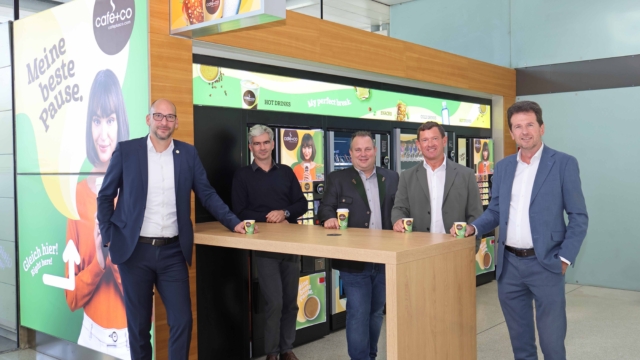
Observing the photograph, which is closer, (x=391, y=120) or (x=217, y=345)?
(x=217, y=345)

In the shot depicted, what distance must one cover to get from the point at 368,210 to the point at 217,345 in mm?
1630

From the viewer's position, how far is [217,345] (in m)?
4.63

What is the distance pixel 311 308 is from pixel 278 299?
3.39 feet

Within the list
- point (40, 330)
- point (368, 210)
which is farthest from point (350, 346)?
point (40, 330)

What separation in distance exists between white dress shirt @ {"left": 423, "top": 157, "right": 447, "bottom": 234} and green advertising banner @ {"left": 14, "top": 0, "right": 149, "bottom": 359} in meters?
1.99

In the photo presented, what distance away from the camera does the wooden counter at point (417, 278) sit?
2938 mm

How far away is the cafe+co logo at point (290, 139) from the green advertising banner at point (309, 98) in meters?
0.21

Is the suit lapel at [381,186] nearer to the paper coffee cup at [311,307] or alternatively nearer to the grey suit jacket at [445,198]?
the grey suit jacket at [445,198]

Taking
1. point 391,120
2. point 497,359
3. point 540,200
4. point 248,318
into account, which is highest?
point 391,120

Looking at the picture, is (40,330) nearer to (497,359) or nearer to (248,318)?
(248,318)

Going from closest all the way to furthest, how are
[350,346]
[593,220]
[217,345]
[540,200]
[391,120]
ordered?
[540,200] < [350,346] < [217,345] < [391,120] < [593,220]

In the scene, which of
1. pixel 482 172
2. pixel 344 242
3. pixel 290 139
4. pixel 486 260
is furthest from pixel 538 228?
pixel 482 172

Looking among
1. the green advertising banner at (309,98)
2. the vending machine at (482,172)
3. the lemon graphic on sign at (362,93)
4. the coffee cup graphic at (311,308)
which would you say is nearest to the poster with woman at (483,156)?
the vending machine at (482,172)

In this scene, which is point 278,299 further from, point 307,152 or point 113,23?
point 113,23
